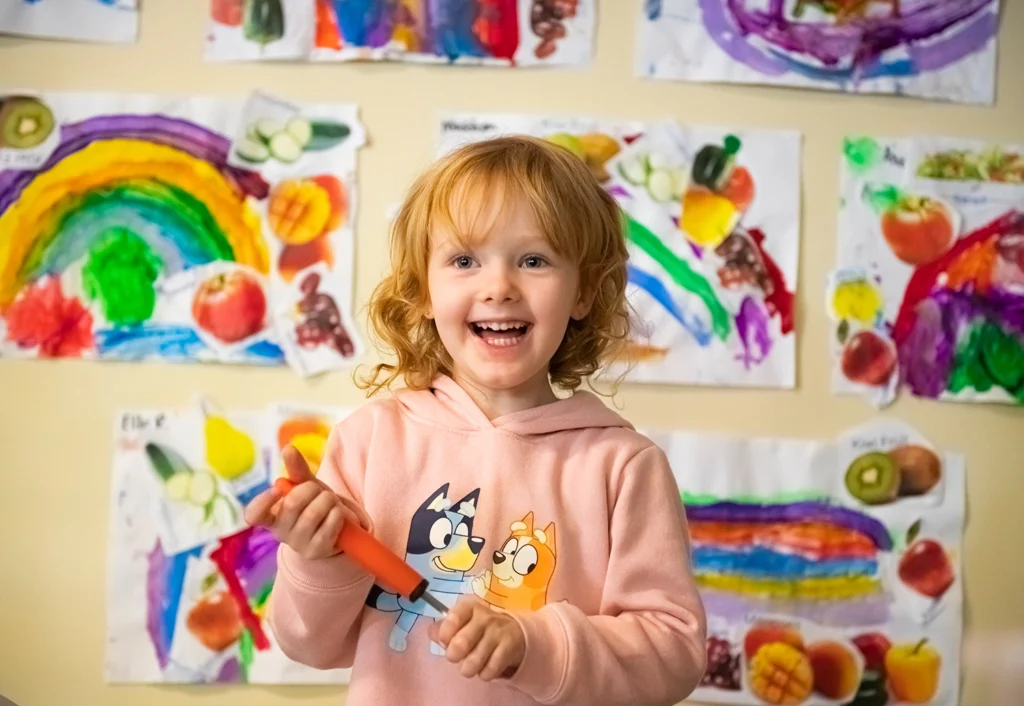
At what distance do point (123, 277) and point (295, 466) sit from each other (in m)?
0.64

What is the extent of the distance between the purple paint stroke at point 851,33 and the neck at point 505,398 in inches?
25.1

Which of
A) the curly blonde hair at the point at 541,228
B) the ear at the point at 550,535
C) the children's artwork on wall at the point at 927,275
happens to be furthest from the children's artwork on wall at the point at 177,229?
the children's artwork on wall at the point at 927,275

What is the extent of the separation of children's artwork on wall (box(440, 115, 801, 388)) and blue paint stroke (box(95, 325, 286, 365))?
1.11 feet

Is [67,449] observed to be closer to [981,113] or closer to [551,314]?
[551,314]

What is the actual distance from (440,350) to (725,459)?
1.66ft

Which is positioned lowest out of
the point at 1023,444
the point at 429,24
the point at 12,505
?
the point at 12,505

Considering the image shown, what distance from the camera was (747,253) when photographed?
3.88ft

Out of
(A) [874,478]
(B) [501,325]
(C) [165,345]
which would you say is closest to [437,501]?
(B) [501,325]

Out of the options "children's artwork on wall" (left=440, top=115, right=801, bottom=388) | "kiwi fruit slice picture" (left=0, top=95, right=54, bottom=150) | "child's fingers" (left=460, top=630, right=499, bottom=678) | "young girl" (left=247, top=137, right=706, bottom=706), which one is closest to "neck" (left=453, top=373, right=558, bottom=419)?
"young girl" (left=247, top=137, right=706, bottom=706)

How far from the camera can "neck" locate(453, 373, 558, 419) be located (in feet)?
2.50

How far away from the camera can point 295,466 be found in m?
0.63

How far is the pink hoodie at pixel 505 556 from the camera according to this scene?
2.20 feet

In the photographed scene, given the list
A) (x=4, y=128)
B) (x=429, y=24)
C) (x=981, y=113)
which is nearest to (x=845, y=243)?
(x=981, y=113)

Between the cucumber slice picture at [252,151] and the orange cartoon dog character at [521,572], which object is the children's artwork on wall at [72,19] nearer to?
the cucumber slice picture at [252,151]
